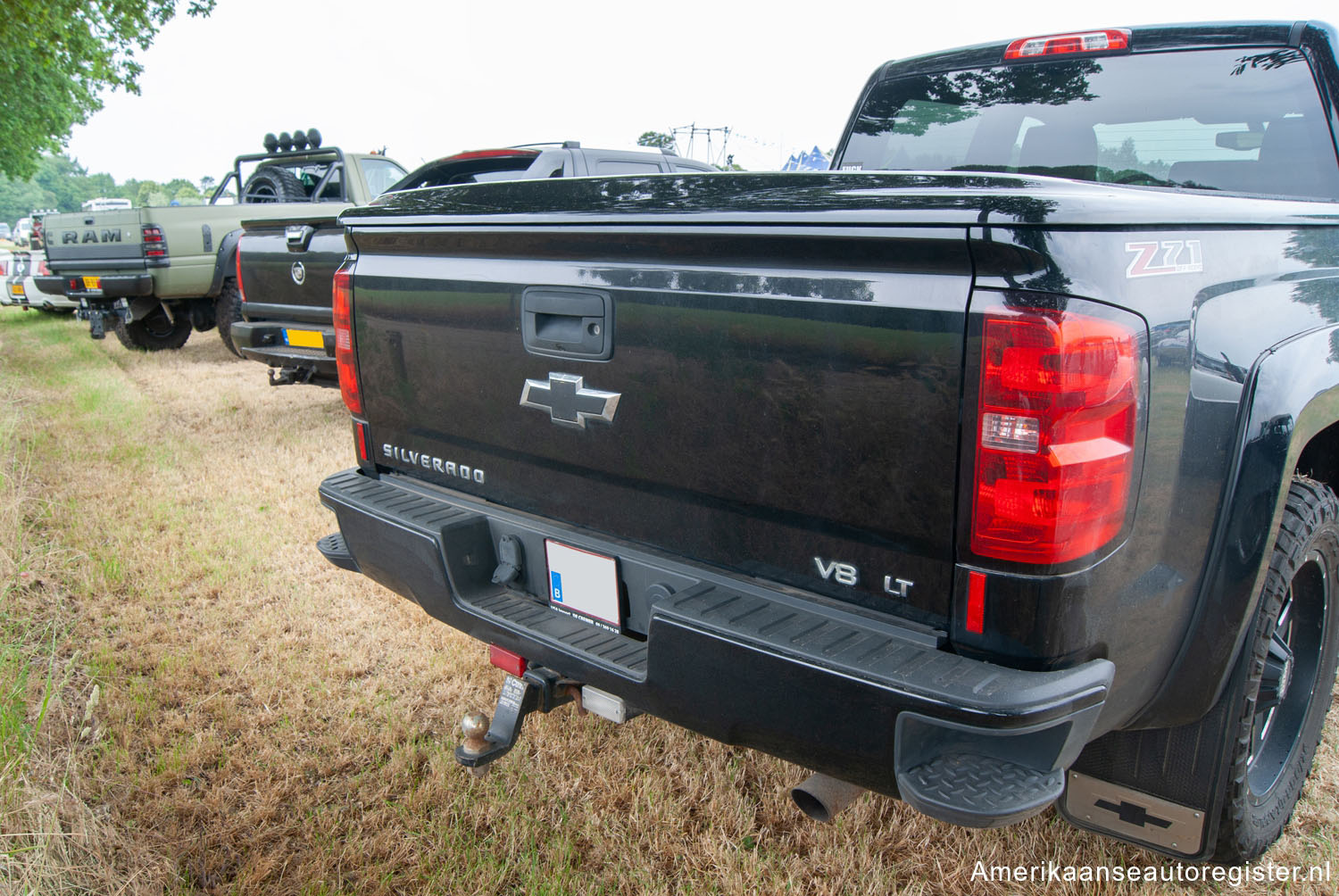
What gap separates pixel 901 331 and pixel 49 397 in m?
8.66

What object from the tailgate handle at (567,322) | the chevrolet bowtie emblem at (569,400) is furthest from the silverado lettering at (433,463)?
the tailgate handle at (567,322)

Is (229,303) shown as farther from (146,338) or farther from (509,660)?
(509,660)

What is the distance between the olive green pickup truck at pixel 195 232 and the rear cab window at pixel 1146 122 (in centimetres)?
685

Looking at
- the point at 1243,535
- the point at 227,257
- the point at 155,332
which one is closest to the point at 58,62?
the point at 155,332

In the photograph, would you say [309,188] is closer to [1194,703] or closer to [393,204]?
[393,204]

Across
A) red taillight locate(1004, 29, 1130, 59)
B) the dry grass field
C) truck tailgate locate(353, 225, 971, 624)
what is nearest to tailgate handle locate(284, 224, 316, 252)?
the dry grass field

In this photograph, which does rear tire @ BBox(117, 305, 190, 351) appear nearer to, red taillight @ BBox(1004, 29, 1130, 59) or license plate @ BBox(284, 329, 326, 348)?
license plate @ BBox(284, 329, 326, 348)

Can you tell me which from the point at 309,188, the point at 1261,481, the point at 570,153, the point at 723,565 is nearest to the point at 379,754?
the point at 723,565

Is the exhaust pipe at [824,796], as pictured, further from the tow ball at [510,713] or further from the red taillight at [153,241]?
the red taillight at [153,241]

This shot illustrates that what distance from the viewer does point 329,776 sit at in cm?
259

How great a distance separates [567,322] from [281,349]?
4.58 m

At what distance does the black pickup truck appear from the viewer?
1.38m

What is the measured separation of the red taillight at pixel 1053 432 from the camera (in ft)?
4.36

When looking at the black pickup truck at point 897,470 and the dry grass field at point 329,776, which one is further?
the dry grass field at point 329,776
